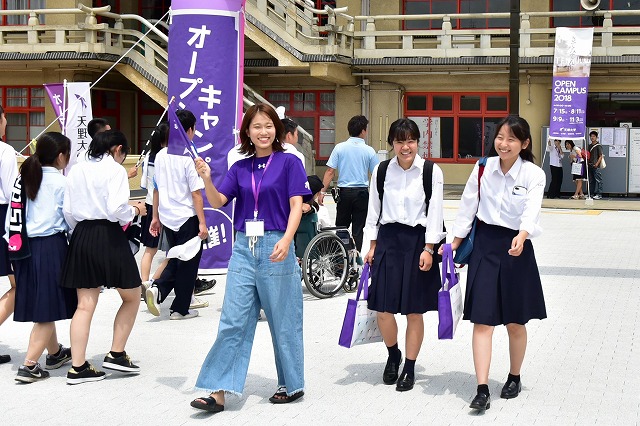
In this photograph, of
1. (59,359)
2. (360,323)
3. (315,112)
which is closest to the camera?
(360,323)

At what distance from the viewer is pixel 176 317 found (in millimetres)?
9492

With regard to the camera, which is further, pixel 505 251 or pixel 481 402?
pixel 505 251

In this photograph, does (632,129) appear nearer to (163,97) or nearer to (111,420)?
(163,97)

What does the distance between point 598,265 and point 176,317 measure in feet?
20.8

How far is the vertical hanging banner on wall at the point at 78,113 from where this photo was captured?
46.3ft

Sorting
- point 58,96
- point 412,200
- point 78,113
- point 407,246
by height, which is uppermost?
point 58,96

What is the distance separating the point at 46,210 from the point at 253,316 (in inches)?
69.0

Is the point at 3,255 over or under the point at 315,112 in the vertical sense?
under

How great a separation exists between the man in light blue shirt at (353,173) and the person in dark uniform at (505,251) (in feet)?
14.9

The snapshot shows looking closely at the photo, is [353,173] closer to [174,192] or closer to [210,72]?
[210,72]

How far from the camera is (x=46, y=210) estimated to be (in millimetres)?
7109

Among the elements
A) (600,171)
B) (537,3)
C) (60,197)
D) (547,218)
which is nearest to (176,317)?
(60,197)

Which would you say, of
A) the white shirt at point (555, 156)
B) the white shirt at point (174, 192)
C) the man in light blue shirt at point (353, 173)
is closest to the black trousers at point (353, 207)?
the man in light blue shirt at point (353, 173)

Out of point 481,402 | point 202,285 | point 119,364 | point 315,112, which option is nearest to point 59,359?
point 119,364
